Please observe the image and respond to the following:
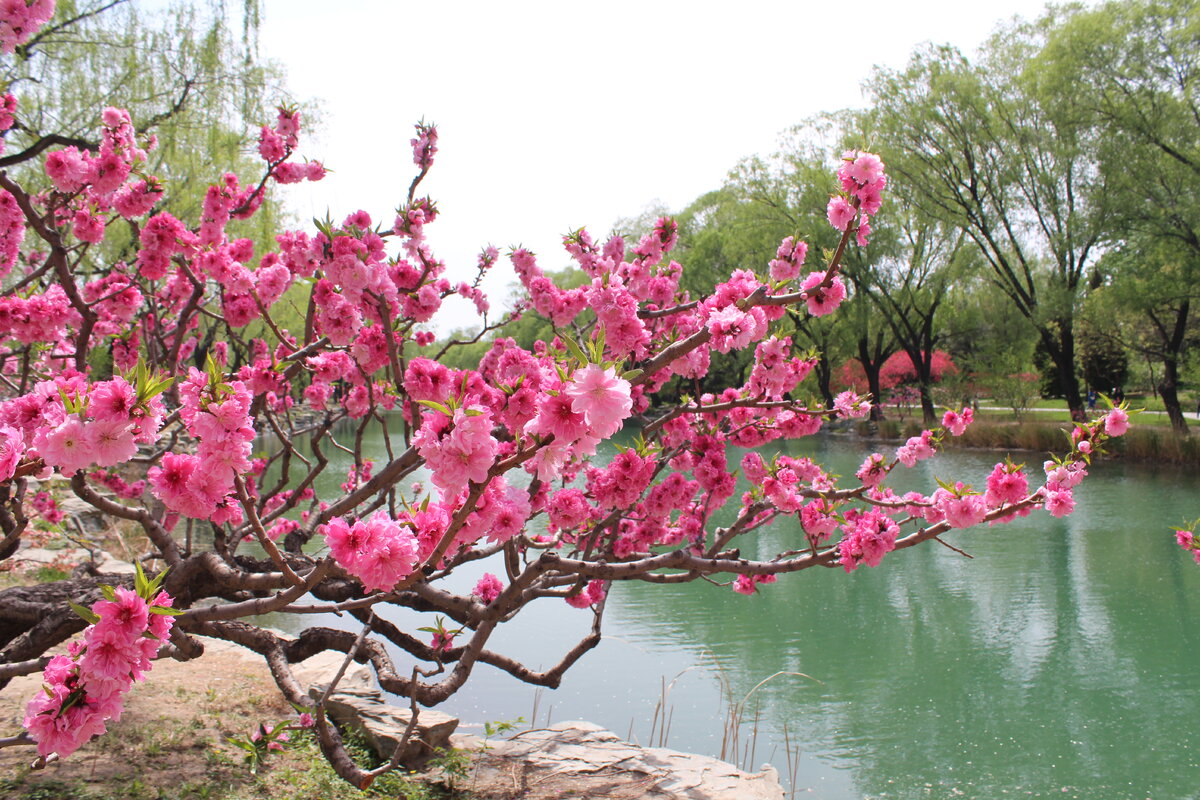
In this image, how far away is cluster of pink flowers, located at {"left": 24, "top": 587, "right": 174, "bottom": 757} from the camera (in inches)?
56.6

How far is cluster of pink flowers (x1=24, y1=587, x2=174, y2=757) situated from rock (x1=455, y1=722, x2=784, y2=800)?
2.11 meters

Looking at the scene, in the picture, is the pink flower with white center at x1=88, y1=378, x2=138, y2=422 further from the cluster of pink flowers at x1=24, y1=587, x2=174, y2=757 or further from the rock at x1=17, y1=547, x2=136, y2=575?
the rock at x1=17, y1=547, x2=136, y2=575

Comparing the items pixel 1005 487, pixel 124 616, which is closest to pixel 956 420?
pixel 1005 487

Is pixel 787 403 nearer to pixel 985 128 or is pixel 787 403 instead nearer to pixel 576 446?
pixel 576 446

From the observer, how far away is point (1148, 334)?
57.7 ft

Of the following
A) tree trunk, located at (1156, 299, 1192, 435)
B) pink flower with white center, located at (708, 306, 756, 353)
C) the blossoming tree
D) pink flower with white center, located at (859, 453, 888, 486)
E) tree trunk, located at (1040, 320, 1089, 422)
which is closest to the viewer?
the blossoming tree

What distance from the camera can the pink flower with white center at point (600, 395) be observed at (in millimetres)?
1247

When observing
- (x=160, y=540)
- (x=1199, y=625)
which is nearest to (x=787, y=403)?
(x=160, y=540)

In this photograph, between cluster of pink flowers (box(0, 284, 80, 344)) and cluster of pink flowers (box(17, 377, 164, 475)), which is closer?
cluster of pink flowers (box(17, 377, 164, 475))

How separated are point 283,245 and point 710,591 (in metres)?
5.87

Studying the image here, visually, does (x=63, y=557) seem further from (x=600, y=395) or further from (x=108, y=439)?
(x=600, y=395)

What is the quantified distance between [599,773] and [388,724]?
3.39 ft

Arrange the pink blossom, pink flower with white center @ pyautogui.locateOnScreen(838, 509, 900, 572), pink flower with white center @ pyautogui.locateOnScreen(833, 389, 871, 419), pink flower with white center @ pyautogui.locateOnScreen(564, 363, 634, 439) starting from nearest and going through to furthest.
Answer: pink flower with white center @ pyautogui.locateOnScreen(564, 363, 634, 439), the pink blossom, pink flower with white center @ pyautogui.locateOnScreen(838, 509, 900, 572), pink flower with white center @ pyautogui.locateOnScreen(833, 389, 871, 419)

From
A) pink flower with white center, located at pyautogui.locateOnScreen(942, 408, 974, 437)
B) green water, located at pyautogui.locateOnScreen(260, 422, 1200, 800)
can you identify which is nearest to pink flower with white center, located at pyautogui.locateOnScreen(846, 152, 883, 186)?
pink flower with white center, located at pyautogui.locateOnScreen(942, 408, 974, 437)
